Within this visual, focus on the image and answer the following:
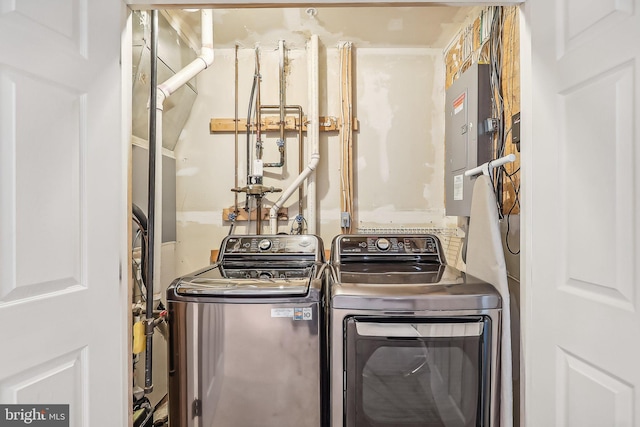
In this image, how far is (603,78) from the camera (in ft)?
2.98

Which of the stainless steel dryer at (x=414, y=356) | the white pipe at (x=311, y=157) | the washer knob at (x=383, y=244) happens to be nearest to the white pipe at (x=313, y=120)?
the white pipe at (x=311, y=157)

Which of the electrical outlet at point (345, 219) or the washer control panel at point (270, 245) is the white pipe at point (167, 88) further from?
the electrical outlet at point (345, 219)

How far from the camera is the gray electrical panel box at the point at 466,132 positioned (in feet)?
5.96

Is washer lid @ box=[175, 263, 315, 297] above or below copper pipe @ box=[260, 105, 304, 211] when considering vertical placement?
below

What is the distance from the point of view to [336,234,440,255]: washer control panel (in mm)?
2057

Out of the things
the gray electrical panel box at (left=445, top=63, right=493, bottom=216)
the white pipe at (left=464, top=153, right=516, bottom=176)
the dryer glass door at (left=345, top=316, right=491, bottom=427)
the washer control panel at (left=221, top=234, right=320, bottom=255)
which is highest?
the gray electrical panel box at (left=445, top=63, right=493, bottom=216)

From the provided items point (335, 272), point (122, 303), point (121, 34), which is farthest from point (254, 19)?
point (122, 303)

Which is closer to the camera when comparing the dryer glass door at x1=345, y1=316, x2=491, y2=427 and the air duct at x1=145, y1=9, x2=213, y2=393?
the dryer glass door at x1=345, y1=316, x2=491, y2=427

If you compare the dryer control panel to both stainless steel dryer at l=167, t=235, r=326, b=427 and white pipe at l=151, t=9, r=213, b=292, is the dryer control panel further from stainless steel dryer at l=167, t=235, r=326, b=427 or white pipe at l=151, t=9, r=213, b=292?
white pipe at l=151, t=9, r=213, b=292

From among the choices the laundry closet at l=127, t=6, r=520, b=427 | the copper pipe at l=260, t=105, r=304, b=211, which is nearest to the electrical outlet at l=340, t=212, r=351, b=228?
the laundry closet at l=127, t=6, r=520, b=427

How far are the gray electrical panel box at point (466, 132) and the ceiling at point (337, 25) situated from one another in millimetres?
531

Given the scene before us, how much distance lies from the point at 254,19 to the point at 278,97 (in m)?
0.54

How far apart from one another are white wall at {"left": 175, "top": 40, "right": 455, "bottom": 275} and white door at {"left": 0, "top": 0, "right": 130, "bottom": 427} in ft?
4.81

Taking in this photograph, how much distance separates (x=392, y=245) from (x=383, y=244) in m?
0.05
